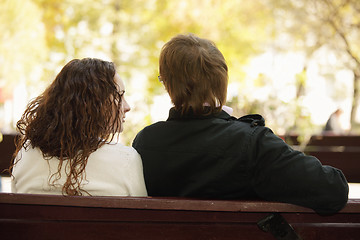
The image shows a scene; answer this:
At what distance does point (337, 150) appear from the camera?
18.9 feet

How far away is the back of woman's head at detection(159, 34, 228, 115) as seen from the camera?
1.91 meters

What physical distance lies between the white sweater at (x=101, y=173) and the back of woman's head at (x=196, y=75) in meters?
0.33

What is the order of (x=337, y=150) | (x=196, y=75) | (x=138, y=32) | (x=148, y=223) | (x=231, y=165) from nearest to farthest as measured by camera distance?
(x=148, y=223) → (x=231, y=165) → (x=196, y=75) → (x=337, y=150) → (x=138, y=32)

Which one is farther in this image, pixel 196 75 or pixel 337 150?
pixel 337 150

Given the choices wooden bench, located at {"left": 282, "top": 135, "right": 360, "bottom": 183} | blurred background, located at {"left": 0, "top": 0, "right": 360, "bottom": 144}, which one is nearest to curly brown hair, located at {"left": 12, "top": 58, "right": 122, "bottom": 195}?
wooden bench, located at {"left": 282, "top": 135, "right": 360, "bottom": 183}

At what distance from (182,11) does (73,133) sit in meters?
13.6

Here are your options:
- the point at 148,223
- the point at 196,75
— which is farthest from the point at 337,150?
the point at 148,223

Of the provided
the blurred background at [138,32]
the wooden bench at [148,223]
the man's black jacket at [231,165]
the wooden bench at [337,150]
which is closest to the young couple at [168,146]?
the man's black jacket at [231,165]

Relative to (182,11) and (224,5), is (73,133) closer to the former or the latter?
(182,11)

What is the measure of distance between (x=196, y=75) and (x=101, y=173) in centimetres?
57

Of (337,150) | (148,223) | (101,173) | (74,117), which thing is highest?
(74,117)

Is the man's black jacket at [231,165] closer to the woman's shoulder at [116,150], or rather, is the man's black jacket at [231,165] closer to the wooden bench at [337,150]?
the woman's shoulder at [116,150]

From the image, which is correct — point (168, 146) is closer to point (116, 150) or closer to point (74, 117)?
point (116, 150)

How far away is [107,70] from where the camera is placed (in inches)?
82.8
